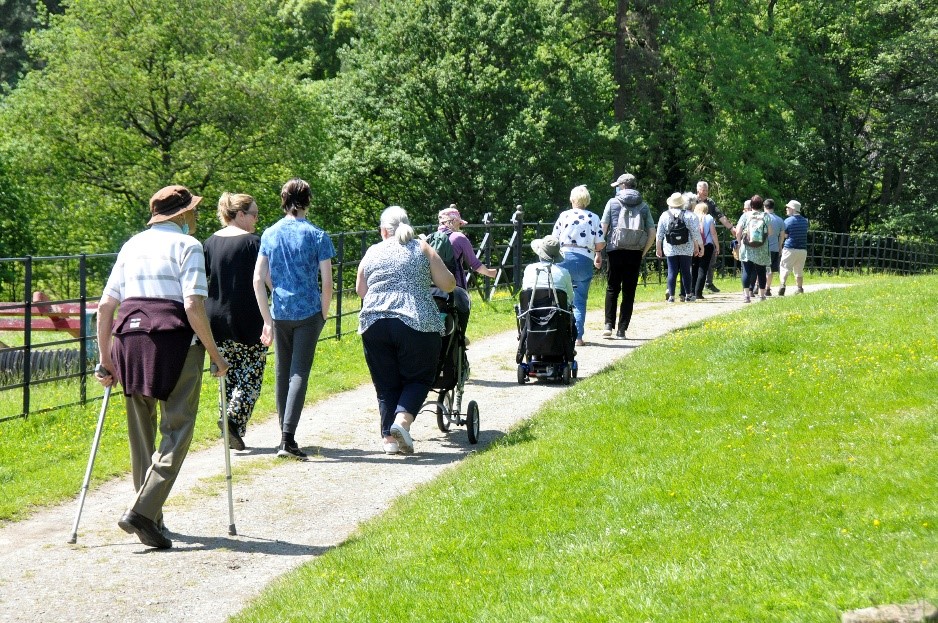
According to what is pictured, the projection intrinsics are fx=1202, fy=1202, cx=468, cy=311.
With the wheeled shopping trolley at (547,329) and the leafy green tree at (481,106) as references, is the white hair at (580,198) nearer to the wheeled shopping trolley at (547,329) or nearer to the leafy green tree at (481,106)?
the wheeled shopping trolley at (547,329)

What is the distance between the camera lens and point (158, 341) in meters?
6.35

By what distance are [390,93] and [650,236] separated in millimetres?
24753

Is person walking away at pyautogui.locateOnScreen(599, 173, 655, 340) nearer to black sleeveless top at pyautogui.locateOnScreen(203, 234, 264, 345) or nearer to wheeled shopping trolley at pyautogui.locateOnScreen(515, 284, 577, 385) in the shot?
wheeled shopping trolley at pyautogui.locateOnScreen(515, 284, 577, 385)

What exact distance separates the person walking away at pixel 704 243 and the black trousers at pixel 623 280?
530 centimetres

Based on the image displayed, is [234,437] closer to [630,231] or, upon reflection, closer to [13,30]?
[630,231]

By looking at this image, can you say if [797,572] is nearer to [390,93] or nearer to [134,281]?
[134,281]

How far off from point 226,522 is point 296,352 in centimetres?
200

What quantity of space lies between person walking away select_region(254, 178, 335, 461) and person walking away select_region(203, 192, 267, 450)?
11 cm

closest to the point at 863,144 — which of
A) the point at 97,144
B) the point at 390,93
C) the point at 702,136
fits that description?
the point at 702,136

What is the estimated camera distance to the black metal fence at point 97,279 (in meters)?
11.0

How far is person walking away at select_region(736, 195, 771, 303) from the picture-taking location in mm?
19406

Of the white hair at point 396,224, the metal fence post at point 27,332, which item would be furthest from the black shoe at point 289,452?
the metal fence post at point 27,332

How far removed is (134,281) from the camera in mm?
6449

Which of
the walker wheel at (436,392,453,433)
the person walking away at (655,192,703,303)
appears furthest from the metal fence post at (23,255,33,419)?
the person walking away at (655,192,703,303)
